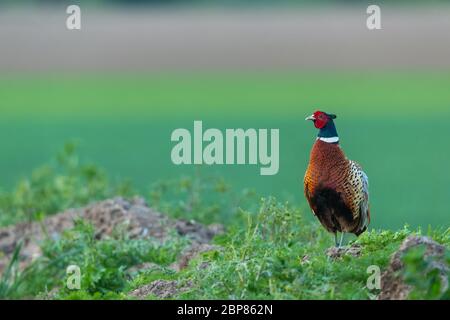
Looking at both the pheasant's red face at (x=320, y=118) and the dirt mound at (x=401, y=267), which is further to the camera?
the pheasant's red face at (x=320, y=118)

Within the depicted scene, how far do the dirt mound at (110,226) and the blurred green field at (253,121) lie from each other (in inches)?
45.9

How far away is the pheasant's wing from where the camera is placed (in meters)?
7.02

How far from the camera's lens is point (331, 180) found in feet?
22.8

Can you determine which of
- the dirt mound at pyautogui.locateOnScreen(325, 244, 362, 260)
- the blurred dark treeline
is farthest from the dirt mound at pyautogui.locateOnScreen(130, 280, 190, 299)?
the blurred dark treeline

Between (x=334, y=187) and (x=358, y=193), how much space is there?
0.60 feet

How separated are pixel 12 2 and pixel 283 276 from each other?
37.5 metres

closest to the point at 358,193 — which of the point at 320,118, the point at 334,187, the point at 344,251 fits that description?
the point at 334,187

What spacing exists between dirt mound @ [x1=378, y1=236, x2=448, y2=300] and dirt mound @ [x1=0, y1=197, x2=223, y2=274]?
283cm

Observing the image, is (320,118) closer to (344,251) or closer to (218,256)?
(344,251)

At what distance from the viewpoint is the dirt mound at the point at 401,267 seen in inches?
249

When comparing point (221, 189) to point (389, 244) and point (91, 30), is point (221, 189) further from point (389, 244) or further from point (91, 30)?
point (91, 30)

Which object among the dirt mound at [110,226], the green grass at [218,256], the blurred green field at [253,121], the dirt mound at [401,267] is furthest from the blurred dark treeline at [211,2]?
the dirt mound at [401,267]

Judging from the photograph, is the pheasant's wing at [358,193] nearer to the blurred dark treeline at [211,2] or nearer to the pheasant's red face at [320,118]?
the pheasant's red face at [320,118]

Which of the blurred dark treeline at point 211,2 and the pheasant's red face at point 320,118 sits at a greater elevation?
the blurred dark treeline at point 211,2
